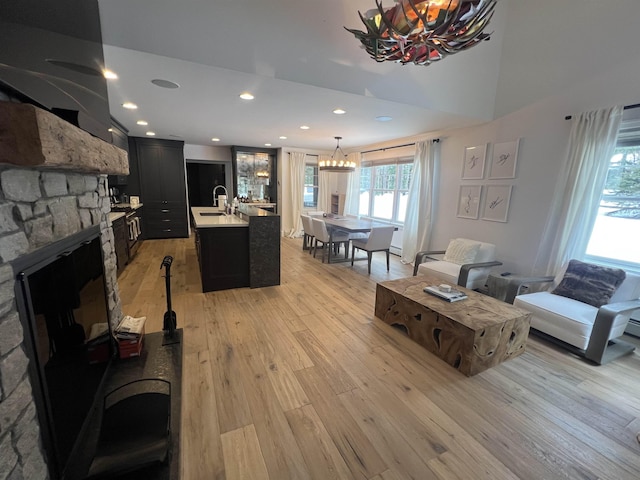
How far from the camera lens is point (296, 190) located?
24.2 ft

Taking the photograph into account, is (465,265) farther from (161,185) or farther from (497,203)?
(161,185)

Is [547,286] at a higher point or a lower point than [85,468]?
higher

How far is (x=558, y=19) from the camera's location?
2.85 metres

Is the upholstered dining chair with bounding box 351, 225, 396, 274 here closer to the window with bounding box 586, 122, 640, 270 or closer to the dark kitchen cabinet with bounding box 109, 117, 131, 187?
the window with bounding box 586, 122, 640, 270

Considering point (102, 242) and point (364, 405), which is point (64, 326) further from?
point (364, 405)

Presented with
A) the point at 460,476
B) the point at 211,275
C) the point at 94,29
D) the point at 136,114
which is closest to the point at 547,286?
the point at 460,476

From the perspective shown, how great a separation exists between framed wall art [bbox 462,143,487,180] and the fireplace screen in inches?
183

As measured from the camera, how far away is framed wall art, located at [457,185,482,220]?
4.07 m

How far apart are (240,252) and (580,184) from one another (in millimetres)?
4121

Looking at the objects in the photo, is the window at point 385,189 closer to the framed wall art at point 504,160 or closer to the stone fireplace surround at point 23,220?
the framed wall art at point 504,160

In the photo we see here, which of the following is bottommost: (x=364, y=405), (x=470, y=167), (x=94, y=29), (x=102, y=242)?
(x=364, y=405)

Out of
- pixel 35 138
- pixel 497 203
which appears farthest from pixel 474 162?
pixel 35 138

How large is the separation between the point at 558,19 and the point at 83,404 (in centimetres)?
522

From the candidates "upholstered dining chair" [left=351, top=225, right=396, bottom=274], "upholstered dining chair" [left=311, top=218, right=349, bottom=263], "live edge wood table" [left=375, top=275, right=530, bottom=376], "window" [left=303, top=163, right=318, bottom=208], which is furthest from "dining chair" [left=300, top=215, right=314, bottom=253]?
"live edge wood table" [left=375, top=275, right=530, bottom=376]
